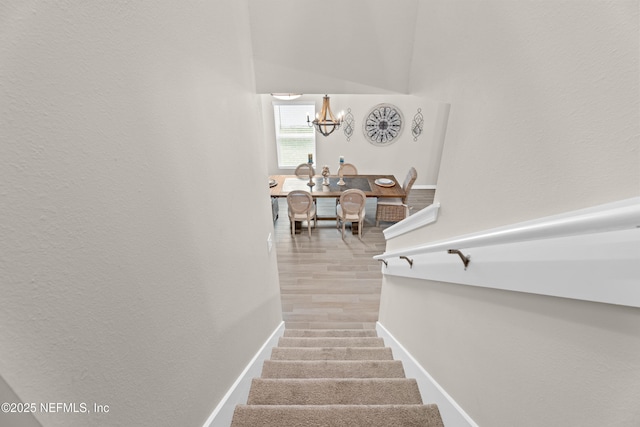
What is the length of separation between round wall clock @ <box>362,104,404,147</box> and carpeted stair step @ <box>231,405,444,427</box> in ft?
22.8

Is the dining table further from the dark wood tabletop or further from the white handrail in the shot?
the white handrail

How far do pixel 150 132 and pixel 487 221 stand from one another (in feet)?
3.78

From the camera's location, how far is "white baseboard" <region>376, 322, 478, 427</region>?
126 cm

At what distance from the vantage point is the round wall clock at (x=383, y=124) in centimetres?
742

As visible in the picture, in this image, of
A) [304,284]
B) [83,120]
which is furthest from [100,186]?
[304,284]

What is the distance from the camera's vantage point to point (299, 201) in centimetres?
539

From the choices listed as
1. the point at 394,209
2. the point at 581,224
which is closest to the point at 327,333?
the point at 581,224

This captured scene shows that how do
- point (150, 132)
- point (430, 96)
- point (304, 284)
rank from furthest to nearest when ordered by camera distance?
point (304, 284) → point (430, 96) → point (150, 132)

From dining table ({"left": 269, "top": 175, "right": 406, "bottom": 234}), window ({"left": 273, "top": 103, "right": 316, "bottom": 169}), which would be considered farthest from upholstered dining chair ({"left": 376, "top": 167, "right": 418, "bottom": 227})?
window ({"left": 273, "top": 103, "right": 316, "bottom": 169})

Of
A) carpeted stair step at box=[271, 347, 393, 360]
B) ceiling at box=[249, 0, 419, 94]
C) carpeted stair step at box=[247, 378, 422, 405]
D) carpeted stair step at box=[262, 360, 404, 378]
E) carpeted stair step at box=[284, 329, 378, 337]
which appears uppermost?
ceiling at box=[249, 0, 419, 94]

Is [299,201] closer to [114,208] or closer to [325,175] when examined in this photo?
[325,175]

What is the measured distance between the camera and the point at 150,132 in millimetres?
880

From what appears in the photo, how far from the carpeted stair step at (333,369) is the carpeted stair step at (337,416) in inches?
22.1

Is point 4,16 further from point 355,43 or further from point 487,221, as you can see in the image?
point 355,43
